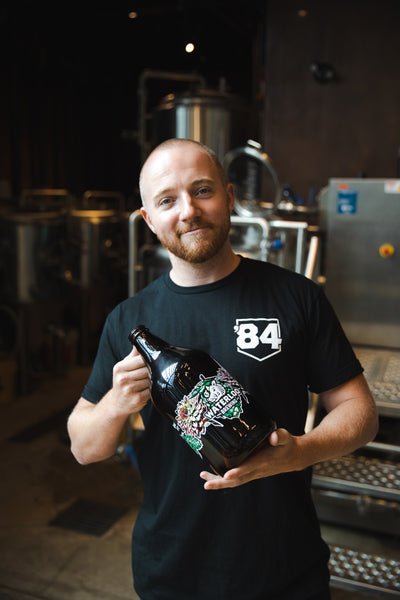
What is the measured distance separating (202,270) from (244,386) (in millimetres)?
253

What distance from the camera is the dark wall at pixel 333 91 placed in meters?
4.04

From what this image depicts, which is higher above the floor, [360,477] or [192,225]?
[192,225]

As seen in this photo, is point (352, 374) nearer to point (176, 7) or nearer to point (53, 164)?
point (176, 7)

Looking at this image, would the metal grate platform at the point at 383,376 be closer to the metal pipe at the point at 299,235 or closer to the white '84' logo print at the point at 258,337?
the metal pipe at the point at 299,235

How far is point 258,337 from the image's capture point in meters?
1.10

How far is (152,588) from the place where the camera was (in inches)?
46.2

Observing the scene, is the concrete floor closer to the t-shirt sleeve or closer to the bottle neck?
the t-shirt sleeve

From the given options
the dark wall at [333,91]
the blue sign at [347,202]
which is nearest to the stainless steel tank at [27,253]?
the dark wall at [333,91]

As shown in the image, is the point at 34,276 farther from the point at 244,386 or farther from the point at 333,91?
the point at 244,386

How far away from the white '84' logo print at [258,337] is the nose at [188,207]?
0.75 ft

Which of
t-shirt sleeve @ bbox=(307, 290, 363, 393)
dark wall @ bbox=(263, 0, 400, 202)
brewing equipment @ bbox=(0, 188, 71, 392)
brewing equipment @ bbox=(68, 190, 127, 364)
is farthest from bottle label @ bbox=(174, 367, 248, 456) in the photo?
brewing equipment @ bbox=(68, 190, 127, 364)

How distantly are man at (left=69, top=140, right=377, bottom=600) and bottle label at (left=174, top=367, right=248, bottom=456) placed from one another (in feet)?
0.53

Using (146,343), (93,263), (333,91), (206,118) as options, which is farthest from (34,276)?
(146,343)

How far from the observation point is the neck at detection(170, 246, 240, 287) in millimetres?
1151
